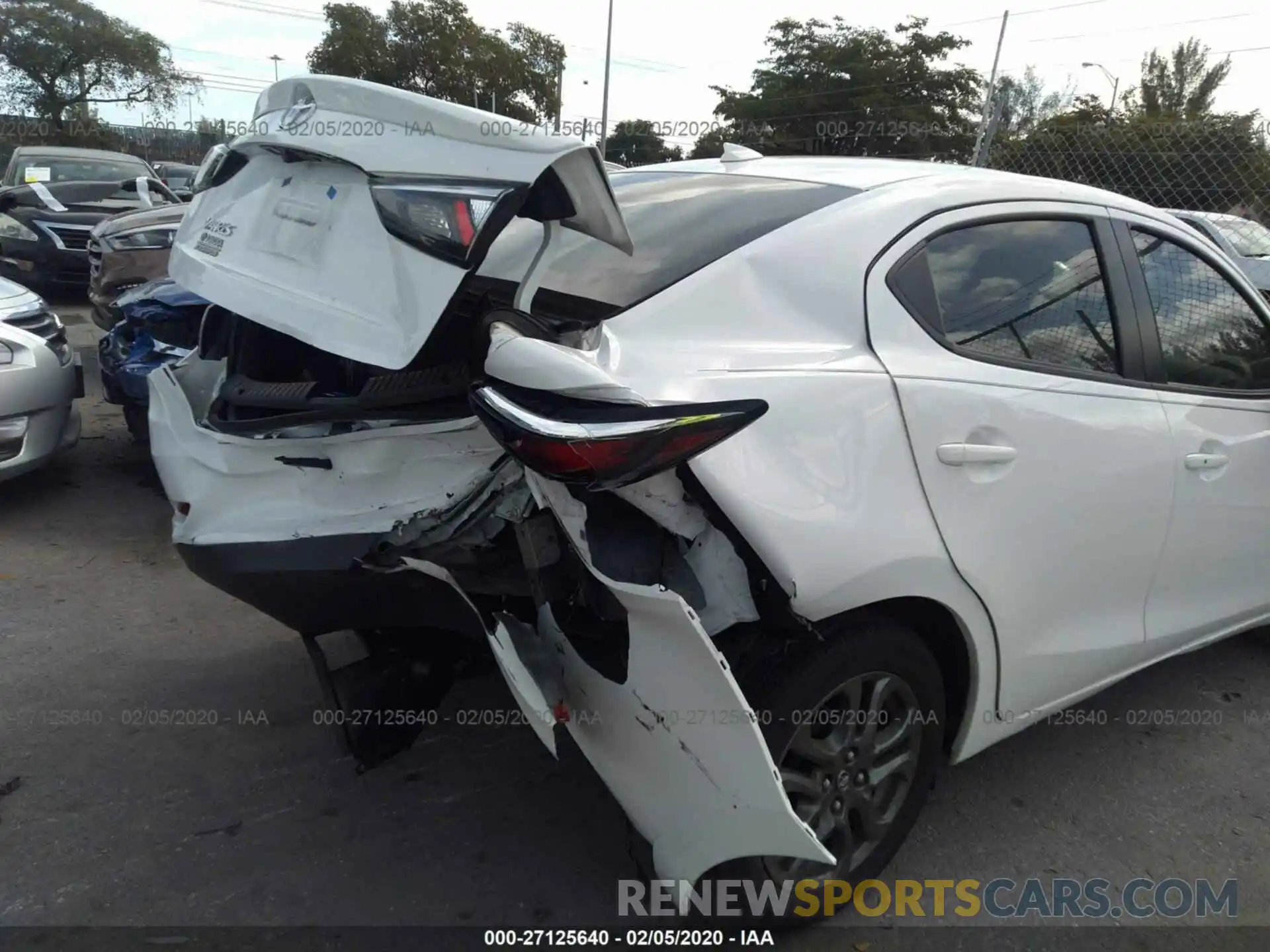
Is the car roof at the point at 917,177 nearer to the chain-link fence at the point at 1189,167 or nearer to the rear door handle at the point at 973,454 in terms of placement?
the rear door handle at the point at 973,454

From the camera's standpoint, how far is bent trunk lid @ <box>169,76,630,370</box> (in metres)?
1.92

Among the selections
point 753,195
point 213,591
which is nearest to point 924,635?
point 753,195

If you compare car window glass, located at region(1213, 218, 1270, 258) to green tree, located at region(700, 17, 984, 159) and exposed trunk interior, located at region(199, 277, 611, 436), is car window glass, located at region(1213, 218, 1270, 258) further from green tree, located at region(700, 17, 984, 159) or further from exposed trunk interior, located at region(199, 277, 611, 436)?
green tree, located at region(700, 17, 984, 159)

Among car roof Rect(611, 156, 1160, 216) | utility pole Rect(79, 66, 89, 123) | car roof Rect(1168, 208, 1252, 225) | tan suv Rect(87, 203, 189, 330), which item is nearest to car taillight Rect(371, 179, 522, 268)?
car roof Rect(611, 156, 1160, 216)

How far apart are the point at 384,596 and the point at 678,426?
889 mm

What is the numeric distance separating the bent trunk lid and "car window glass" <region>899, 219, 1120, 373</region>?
82 centimetres

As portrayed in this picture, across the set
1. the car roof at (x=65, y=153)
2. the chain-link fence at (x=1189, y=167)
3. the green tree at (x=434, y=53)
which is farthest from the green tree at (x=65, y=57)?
the chain-link fence at (x=1189, y=167)

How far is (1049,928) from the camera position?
245 centimetres

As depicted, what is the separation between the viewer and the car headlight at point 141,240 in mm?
6898

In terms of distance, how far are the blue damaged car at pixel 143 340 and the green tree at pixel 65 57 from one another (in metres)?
49.7

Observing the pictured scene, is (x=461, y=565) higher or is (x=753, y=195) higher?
(x=753, y=195)

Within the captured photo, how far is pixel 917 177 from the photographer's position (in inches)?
101

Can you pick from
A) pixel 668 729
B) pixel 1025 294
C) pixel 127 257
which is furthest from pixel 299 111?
pixel 127 257

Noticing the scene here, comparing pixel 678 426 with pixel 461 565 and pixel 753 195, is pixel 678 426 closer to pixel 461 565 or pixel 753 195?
pixel 461 565
